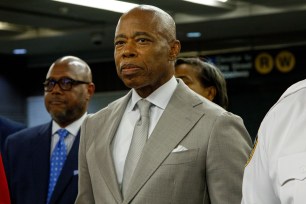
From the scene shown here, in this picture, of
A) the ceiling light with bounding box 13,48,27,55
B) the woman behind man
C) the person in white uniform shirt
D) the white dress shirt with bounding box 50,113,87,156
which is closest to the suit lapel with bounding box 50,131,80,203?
the white dress shirt with bounding box 50,113,87,156

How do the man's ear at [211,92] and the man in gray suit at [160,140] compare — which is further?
the man's ear at [211,92]

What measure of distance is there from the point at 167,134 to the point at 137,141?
11 centimetres

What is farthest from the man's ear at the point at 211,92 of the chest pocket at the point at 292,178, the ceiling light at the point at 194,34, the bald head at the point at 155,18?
the ceiling light at the point at 194,34

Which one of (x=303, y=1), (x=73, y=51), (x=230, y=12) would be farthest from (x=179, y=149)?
(x=73, y=51)

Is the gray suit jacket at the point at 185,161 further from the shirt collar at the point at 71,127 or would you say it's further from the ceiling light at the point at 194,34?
the ceiling light at the point at 194,34

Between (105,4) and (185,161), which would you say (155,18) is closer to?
(185,161)

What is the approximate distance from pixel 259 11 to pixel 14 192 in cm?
818

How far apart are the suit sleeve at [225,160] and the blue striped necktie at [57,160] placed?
133 cm

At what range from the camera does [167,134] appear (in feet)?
8.00

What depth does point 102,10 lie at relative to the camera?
11070 millimetres

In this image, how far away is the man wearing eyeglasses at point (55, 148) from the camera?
348cm

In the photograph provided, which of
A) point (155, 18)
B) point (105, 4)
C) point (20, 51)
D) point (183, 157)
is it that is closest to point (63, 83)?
point (155, 18)

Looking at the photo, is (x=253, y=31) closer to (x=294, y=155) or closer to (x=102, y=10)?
(x=102, y=10)

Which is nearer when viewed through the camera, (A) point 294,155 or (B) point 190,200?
(A) point 294,155
